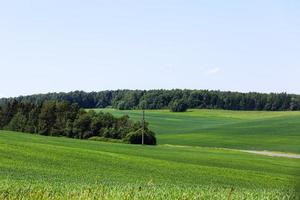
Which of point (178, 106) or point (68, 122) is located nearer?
point (68, 122)

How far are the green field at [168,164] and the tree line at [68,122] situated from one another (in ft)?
22.7

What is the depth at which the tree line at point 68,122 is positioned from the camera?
83750 mm

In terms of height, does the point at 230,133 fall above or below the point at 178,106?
below

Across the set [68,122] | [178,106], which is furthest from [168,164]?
[178,106]

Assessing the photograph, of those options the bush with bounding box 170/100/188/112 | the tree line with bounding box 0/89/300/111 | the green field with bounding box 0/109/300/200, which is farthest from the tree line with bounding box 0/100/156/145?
the bush with bounding box 170/100/188/112

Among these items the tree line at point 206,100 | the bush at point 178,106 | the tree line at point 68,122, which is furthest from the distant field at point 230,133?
the tree line at point 206,100

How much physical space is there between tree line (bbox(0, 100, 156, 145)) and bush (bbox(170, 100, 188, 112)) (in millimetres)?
80088

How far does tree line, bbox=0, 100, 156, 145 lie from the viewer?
83.8 m

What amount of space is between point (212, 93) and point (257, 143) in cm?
9274

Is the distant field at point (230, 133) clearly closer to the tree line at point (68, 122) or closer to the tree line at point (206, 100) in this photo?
the tree line at point (68, 122)

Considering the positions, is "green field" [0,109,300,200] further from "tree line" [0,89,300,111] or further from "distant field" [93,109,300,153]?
"tree line" [0,89,300,111]

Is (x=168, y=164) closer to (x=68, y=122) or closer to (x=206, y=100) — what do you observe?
(x=68, y=122)

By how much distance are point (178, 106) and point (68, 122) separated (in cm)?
8684

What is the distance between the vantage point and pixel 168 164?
35375 millimetres
